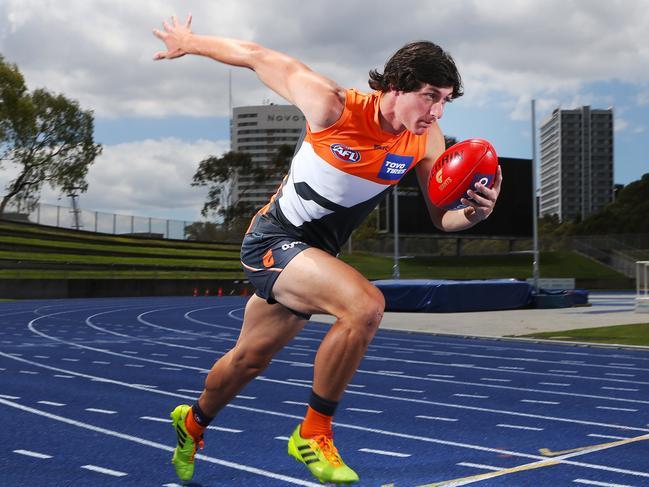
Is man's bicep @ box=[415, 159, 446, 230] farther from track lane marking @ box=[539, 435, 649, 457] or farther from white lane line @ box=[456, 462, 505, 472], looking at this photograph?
track lane marking @ box=[539, 435, 649, 457]

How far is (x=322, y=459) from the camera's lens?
3.85 meters

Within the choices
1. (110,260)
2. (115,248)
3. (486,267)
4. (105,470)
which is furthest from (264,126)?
(105,470)

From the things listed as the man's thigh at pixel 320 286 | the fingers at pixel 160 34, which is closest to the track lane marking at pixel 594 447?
the man's thigh at pixel 320 286

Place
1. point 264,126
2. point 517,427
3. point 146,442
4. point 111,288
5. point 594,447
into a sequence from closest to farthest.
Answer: point 594,447, point 146,442, point 517,427, point 111,288, point 264,126

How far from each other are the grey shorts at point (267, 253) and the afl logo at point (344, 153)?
503 mm

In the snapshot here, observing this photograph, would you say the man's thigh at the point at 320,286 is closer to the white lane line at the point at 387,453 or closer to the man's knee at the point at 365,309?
the man's knee at the point at 365,309

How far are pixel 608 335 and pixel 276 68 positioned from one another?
48.9 feet

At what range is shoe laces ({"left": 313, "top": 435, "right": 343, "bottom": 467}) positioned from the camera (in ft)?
12.6

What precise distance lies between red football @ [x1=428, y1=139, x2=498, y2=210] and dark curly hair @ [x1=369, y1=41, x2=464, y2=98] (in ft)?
1.57

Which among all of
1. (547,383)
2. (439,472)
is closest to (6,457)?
(439,472)

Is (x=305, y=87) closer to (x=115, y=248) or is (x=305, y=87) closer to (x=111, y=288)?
(x=111, y=288)

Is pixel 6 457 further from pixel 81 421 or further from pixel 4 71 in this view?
pixel 4 71

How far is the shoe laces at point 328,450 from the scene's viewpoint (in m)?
3.85

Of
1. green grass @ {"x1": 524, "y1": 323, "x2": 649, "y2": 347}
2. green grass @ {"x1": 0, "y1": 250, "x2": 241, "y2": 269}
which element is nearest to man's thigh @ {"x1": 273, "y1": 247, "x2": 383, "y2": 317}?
green grass @ {"x1": 524, "y1": 323, "x2": 649, "y2": 347}
